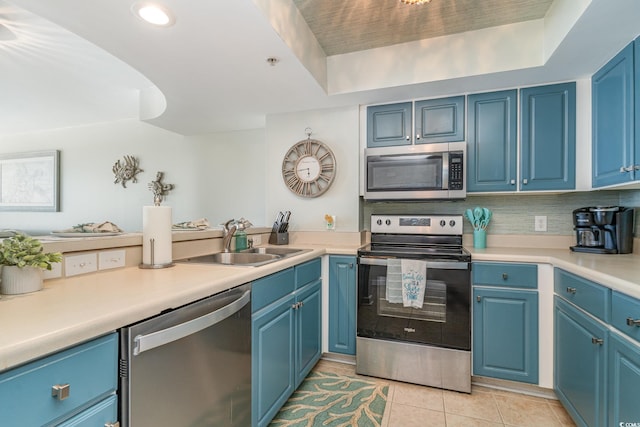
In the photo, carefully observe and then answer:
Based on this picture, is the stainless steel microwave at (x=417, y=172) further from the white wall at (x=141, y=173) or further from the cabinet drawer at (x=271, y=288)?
the white wall at (x=141, y=173)

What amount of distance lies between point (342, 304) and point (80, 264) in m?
1.61

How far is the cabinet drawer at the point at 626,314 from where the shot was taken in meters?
1.13

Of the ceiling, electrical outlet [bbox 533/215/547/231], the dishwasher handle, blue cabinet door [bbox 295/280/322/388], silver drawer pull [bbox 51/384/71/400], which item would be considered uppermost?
the ceiling

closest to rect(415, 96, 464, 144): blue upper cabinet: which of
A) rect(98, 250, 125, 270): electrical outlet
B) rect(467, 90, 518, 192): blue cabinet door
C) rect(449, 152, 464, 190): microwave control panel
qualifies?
rect(467, 90, 518, 192): blue cabinet door

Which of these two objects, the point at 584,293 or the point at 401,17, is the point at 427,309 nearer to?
the point at 584,293

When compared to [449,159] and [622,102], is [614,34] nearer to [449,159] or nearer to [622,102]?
[622,102]

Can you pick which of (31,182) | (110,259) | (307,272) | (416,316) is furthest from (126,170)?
(416,316)


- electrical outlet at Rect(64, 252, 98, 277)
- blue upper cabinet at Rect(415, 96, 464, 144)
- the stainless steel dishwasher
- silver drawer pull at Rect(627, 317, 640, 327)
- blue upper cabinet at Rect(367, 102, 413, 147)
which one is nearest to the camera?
the stainless steel dishwasher

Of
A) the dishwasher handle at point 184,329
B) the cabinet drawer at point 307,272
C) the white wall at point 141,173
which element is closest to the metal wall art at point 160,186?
the white wall at point 141,173

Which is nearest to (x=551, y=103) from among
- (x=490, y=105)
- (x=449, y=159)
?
(x=490, y=105)

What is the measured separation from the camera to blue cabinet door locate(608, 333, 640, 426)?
3.73ft

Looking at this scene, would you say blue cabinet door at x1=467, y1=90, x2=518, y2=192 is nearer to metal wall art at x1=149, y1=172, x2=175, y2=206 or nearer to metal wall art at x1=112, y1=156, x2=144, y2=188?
metal wall art at x1=149, y1=172, x2=175, y2=206

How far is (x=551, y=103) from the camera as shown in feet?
7.14

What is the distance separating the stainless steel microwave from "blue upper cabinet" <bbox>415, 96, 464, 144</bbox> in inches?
4.7
